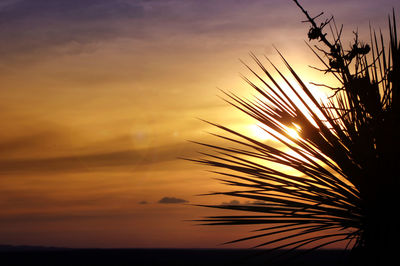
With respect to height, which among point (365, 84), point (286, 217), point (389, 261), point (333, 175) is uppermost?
point (365, 84)

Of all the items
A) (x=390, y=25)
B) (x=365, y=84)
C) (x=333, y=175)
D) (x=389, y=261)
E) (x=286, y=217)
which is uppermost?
(x=390, y=25)

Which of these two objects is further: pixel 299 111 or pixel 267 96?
pixel 267 96

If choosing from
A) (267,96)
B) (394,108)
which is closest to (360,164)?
(394,108)

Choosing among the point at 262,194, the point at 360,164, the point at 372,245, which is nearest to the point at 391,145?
the point at 360,164

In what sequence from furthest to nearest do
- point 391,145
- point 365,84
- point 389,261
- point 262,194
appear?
point 365,84 < point 262,194 < point 391,145 < point 389,261

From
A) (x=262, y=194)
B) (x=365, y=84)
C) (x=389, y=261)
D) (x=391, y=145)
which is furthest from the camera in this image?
(x=365, y=84)

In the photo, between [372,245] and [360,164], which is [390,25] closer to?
[360,164]

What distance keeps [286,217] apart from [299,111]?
3.19 feet

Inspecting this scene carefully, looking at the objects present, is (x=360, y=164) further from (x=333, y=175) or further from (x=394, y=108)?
(x=394, y=108)

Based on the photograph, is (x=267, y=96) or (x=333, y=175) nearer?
(x=333, y=175)

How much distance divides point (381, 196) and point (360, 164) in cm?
32

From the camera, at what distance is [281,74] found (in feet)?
15.7

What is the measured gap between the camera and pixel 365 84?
4820mm

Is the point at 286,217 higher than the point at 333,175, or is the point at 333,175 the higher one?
the point at 333,175
